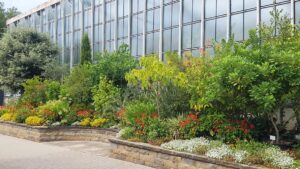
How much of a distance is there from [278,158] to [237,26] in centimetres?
1407

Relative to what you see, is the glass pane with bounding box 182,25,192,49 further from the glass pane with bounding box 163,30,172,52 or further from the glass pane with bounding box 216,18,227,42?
the glass pane with bounding box 216,18,227,42

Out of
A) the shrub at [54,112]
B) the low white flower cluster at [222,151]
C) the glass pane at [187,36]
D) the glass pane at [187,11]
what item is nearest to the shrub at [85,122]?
the shrub at [54,112]

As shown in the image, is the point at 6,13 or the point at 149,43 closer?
the point at 149,43

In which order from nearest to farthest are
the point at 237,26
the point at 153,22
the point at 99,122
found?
1. the point at 99,122
2. the point at 237,26
3. the point at 153,22

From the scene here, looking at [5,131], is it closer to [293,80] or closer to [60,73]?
[60,73]

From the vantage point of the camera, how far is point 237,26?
870 inches

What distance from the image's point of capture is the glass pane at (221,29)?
901 inches

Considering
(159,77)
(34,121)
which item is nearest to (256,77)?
(159,77)

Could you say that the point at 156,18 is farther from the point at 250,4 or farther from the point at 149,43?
the point at 250,4

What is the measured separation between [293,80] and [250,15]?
12.9m

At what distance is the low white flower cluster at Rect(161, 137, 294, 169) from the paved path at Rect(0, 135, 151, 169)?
1.20 metres

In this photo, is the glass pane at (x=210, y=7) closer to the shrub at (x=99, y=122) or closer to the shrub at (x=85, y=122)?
the shrub at (x=99, y=122)

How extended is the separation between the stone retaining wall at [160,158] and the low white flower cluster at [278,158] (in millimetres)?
558

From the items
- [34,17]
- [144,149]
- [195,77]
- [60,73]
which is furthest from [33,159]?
[34,17]
